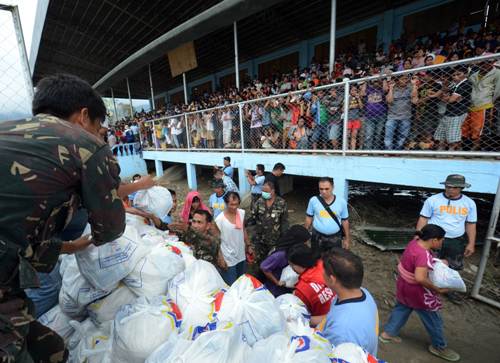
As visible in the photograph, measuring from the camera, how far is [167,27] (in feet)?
28.2

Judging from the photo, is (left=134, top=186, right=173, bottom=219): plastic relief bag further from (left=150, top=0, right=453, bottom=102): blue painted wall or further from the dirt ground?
(left=150, top=0, right=453, bottom=102): blue painted wall

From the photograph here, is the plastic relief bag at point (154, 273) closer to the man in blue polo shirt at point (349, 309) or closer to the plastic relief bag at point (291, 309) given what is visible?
the plastic relief bag at point (291, 309)

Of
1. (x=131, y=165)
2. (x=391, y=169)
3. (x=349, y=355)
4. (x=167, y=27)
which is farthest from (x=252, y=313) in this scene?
Result: (x=131, y=165)

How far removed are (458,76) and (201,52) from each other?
9.58 metres

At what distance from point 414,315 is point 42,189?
3.74 m

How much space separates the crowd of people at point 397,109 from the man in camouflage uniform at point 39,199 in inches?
163

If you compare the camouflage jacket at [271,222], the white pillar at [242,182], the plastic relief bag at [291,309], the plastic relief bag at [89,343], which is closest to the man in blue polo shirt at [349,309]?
the plastic relief bag at [291,309]

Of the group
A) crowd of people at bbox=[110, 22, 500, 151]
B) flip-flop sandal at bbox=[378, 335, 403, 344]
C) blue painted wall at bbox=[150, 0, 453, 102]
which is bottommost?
flip-flop sandal at bbox=[378, 335, 403, 344]

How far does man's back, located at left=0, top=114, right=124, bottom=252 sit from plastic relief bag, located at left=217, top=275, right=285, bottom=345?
65 cm

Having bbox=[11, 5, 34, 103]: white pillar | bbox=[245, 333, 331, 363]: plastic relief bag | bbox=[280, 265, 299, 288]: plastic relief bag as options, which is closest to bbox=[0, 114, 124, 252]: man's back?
bbox=[245, 333, 331, 363]: plastic relief bag

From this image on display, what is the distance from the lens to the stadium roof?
7.13 meters

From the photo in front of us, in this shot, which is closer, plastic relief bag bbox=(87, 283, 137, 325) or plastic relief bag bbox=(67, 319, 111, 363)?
plastic relief bag bbox=(67, 319, 111, 363)

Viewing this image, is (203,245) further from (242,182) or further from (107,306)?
(242,182)

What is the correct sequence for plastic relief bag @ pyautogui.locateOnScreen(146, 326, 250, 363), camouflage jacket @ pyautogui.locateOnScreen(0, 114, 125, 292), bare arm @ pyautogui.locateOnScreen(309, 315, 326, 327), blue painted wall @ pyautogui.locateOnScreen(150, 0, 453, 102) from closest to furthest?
camouflage jacket @ pyautogui.locateOnScreen(0, 114, 125, 292) < plastic relief bag @ pyautogui.locateOnScreen(146, 326, 250, 363) < bare arm @ pyautogui.locateOnScreen(309, 315, 326, 327) < blue painted wall @ pyautogui.locateOnScreen(150, 0, 453, 102)
